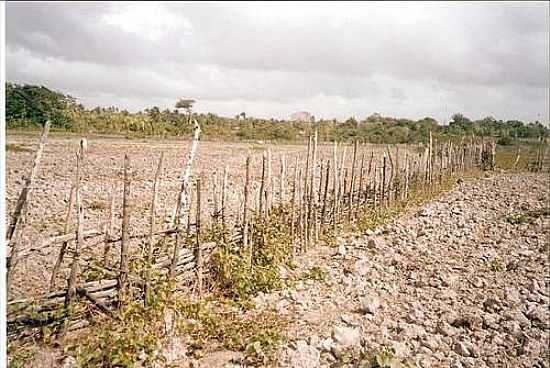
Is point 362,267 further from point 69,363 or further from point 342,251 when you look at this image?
point 69,363

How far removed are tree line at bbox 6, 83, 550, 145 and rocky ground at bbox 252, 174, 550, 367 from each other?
46.0ft

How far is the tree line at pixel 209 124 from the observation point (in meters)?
25.6

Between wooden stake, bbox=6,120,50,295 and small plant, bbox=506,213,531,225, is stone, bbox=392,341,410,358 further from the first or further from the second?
small plant, bbox=506,213,531,225

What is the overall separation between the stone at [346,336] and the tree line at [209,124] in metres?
17.8

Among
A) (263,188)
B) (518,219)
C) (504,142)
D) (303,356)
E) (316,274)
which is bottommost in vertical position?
(303,356)

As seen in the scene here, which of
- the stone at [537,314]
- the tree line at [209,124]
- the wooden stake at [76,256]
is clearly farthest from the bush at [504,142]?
the wooden stake at [76,256]

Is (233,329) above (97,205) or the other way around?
the other way around

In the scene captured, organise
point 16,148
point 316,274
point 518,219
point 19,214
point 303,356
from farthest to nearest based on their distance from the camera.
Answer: point 16,148
point 518,219
point 316,274
point 303,356
point 19,214

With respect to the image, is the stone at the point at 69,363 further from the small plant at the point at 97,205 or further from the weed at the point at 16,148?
the weed at the point at 16,148

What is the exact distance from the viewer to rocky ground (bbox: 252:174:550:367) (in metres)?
4.23

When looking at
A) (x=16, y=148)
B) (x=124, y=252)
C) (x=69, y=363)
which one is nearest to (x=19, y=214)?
(x=124, y=252)

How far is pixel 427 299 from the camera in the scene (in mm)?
5461

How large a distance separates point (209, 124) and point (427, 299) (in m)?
34.9

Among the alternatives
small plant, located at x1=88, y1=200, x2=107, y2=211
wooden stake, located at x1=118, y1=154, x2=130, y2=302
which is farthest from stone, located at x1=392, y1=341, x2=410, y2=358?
small plant, located at x1=88, y1=200, x2=107, y2=211
